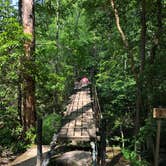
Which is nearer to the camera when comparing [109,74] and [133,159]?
[133,159]

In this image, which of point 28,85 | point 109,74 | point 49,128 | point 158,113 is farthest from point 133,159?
point 109,74

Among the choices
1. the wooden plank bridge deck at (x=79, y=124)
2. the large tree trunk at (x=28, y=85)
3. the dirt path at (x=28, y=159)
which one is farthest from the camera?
the large tree trunk at (x=28, y=85)

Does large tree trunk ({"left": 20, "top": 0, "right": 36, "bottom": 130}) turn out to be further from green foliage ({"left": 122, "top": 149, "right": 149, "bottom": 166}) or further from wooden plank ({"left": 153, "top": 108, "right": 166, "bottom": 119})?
wooden plank ({"left": 153, "top": 108, "right": 166, "bottom": 119})

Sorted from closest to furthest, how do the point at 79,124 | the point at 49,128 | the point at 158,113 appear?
the point at 158,113 → the point at 79,124 → the point at 49,128

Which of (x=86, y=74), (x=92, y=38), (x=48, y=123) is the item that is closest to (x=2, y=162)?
(x=48, y=123)

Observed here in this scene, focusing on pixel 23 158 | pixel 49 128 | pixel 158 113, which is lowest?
pixel 23 158

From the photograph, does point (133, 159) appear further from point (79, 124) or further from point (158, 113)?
point (79, 124)

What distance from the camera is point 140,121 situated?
8.25 metres

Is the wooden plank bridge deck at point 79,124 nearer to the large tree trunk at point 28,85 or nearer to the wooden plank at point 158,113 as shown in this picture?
the large tree trunk at point 28,85

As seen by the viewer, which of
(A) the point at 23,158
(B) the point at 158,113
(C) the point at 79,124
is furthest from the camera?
(C) the point at 79,124

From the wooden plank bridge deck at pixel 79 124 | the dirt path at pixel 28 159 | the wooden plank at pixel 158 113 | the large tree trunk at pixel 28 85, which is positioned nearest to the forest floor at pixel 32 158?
the dirt path at pixel 28 159

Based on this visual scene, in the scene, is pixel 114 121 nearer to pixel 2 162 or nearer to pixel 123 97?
pixel 123 97

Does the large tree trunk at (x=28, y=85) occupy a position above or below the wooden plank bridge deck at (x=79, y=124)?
above

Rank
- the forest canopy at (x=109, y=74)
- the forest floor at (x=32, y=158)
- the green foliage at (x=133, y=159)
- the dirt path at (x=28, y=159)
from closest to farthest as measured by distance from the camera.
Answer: the green foliage at (x=133, y=159) → the forest canopy at (x=109, y=74) → the dirt path at (x=28, y=159) → the forest floor at (x=32, y=158)
